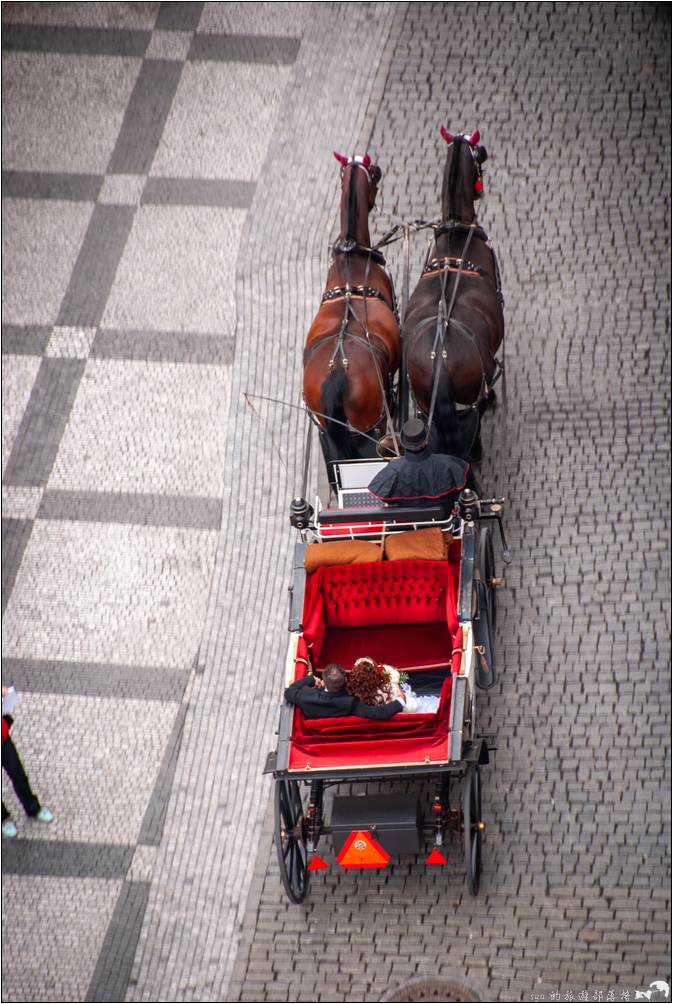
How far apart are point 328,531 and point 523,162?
21.6ft

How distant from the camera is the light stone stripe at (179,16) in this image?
53.3 feet

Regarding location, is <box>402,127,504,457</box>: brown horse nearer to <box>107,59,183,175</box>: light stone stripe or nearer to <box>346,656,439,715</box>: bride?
<box>346,656,439,715</box>: bride

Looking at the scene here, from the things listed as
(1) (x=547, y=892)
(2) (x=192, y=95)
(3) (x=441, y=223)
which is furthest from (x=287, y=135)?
(1) (x=547, y=892)

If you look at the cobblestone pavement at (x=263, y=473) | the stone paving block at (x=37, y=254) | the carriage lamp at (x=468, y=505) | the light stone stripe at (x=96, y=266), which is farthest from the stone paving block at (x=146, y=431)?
the carriage lamp at (x=468, y=505)

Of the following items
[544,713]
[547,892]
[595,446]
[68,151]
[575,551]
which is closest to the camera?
[547,892]

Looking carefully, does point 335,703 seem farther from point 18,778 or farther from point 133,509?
point 133,509

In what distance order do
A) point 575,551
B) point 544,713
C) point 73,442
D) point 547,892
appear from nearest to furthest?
point 547,892 → point 544,713 → point 575,551 → point 73,442

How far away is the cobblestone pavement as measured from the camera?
29.8ft

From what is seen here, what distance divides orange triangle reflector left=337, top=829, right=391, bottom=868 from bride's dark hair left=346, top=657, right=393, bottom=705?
0.95m

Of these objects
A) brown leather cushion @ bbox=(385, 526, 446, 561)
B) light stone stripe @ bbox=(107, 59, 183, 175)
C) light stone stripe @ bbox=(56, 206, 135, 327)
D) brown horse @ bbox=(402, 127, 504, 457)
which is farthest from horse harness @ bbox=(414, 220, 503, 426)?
light stone stripe @ bbox=(107, 59, 183, 175)

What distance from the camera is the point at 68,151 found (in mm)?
15203

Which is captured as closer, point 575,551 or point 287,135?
point 575,551

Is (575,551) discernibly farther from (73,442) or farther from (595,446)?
(73,442)

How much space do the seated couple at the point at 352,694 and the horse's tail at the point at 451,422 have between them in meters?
2.60
